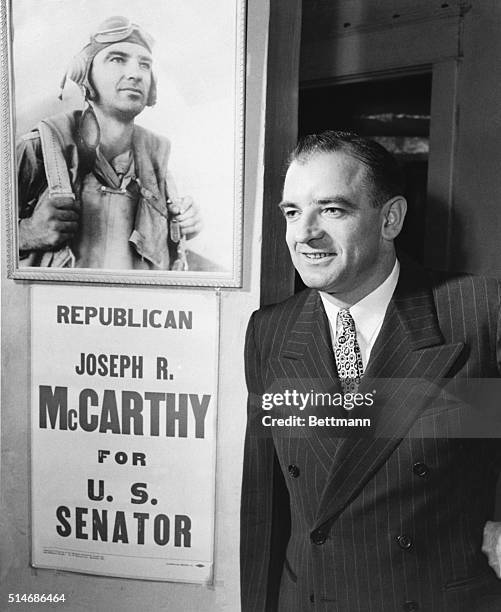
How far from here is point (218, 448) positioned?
1.09 metres

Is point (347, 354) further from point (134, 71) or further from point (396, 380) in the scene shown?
point (134, 71)

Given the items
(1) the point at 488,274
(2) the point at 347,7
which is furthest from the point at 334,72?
(1) the point at 488,274

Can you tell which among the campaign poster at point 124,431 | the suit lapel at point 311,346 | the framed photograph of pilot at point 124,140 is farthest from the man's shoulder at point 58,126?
the suit lapel at point 311,346

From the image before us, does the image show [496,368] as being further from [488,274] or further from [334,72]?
[334,72]

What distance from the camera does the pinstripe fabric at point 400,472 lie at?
96cm

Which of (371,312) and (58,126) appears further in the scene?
(58,126)

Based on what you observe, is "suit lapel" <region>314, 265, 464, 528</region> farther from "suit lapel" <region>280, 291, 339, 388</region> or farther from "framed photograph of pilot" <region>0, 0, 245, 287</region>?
"framed photograph of pilot" <region>0, 0, 245, 287</region>

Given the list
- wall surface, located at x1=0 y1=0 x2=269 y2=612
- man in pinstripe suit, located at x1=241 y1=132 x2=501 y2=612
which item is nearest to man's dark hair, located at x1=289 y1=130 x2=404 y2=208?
man in pinstripe suit, located at x1=241 y1=132 x2=501 y2=612

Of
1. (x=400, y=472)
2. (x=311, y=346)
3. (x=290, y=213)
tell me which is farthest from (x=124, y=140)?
(x=400, y=472)

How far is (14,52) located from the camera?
3.67 ft

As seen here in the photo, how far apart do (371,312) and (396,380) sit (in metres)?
0.11

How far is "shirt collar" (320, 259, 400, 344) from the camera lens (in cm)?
99

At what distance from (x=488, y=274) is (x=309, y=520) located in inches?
18.3

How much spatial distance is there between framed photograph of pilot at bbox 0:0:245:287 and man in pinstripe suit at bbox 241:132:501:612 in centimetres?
15
